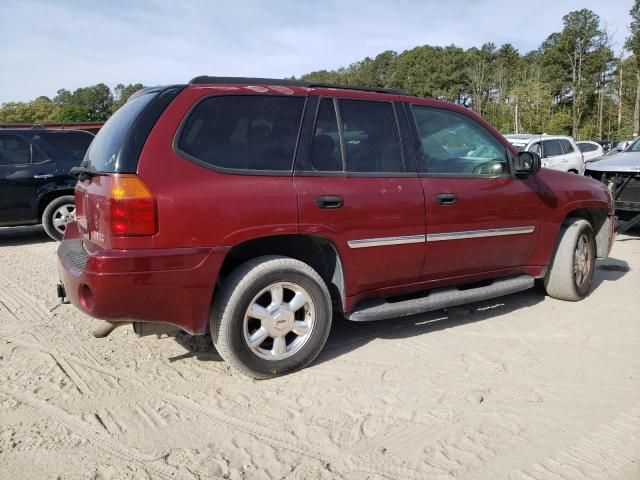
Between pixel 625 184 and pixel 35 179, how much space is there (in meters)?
8.89

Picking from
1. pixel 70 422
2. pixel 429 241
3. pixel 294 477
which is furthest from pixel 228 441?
pixel 429 241

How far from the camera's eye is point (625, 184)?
8.16 meters

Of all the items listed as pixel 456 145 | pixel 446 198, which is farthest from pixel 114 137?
pixel 456 145

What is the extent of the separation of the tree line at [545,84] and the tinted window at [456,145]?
2048cm

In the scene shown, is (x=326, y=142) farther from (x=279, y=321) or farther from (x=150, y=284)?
(x=150, y=284)

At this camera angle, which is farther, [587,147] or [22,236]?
[587,147]

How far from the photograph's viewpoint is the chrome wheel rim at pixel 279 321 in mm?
3271

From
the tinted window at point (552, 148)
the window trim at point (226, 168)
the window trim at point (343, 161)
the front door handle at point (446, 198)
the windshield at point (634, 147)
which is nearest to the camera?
the window trim at point (226, 168)

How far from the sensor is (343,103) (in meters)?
3.68

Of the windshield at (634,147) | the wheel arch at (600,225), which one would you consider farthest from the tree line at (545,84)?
the wheel arch at (600,225)

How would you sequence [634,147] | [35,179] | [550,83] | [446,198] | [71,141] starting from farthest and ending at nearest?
[550,83] < [634,147] < [71,141] < [35,179] < [446,198]

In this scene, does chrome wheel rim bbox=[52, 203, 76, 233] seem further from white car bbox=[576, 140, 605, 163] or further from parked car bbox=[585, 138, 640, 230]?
white car bbox=[576, 140, 605, 163]

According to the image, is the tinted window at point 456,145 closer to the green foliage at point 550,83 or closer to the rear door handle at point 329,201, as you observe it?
the rear door handle at point 329,201

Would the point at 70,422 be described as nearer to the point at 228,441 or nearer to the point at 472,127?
the point at 228,441
